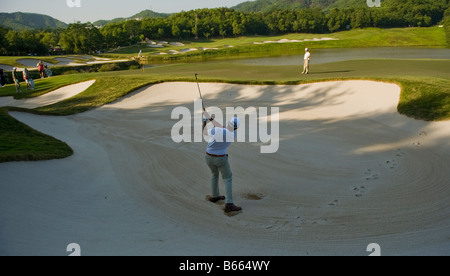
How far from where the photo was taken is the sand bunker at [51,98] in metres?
23.4

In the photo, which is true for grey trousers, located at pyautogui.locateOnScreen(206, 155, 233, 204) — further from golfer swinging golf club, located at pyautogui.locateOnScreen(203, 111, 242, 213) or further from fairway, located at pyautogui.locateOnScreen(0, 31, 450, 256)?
fairway, located at pyautogui.locateOnScreen(0, 31, 450, 256)

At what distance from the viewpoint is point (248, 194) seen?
8.13 metres

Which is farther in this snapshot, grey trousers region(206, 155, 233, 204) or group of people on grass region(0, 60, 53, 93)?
group of people on grass region(0, 60, 53, 93)

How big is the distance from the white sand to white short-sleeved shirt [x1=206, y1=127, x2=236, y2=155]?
139 cm

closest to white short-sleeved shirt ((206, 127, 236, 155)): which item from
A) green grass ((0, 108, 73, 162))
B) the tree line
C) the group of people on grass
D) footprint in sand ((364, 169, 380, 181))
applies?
footprint in sand ((364, 169, 380, 181))

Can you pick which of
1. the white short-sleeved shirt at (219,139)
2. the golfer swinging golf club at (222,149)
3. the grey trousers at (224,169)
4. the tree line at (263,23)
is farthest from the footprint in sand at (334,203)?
the tree line at (263,23)

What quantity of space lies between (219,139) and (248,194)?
205 centimetres

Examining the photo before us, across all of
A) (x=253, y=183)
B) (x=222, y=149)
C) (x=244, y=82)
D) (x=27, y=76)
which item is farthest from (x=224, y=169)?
(x=27, y=76)

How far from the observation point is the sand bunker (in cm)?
2336

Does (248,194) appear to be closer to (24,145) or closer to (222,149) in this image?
(222,149)

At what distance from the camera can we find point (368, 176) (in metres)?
9.02

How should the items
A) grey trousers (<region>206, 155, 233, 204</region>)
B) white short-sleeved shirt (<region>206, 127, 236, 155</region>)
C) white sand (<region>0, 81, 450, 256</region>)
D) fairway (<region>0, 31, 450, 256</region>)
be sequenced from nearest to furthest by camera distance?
white sand (<region>0, 81, 450, 256</region>), fairway (<region>0, 31, 450, 256</region>), white short-sleeved shirt (<region>206, 127, 236, 155</region>), grey trousers (<region>206, 155, 233, 204</region>)

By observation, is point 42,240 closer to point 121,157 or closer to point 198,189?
point 198,189
